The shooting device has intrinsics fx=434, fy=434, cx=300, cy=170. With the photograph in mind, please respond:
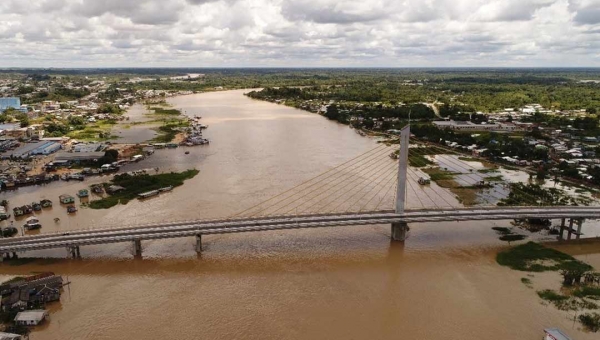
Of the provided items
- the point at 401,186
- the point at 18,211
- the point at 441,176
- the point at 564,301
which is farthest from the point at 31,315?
the point at 441,176

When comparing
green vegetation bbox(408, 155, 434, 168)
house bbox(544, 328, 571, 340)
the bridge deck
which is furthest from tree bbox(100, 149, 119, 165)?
house bbox(544, 328, 571, 340)

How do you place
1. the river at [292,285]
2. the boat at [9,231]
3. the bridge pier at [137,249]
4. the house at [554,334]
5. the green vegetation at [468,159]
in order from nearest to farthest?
1. the house at [554,334]
2. the river at [292,285]
3. the bridge pier at [137,249]
4. the boat at [9,231]
5. the green vegetation at [468,159]

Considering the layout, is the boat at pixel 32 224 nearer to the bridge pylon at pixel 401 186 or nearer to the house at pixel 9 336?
the house at pixel 9 336

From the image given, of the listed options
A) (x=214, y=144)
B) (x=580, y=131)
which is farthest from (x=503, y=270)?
(x=580, y=131)

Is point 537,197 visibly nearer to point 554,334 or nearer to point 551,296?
point 551,296

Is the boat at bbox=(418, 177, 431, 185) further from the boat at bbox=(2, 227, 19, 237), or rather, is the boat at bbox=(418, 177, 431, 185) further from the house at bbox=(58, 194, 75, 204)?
the boat at bbox=(2, 227, 19, 237)

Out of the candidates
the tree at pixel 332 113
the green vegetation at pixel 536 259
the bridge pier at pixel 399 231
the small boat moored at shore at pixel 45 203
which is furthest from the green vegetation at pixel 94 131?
the green vegetation at pixel 536 259
